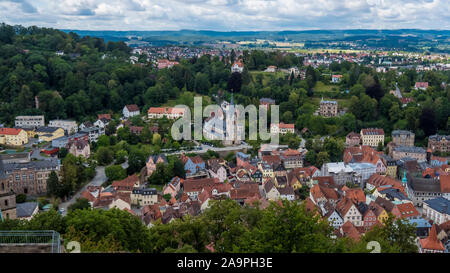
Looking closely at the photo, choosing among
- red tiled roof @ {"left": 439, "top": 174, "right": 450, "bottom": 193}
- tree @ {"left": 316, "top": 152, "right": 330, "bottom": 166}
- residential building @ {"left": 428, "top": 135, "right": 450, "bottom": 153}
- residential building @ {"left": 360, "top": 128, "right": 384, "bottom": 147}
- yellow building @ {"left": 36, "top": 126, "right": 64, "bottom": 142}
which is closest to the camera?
red tiled roof @ {"left": 439, "top": 174, "right": 450, "bottom": 193}

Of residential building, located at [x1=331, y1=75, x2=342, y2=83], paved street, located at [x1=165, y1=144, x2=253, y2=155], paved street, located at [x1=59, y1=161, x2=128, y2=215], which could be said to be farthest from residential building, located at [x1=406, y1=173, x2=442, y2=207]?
residential building, located at [x1=331, y1=75, x2=342, y2=83]

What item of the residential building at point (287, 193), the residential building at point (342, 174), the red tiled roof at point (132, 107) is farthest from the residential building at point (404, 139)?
the red tiled roof at point (132, 107)

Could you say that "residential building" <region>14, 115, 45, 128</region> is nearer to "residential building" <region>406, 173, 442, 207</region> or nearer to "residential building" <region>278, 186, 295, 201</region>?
"residential building" <region>278, 186, 295, 201</region>

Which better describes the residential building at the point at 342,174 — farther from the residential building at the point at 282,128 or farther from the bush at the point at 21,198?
the bush at the point at 21,198

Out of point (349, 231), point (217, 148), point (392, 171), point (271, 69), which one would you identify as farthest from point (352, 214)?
point (271, 69)

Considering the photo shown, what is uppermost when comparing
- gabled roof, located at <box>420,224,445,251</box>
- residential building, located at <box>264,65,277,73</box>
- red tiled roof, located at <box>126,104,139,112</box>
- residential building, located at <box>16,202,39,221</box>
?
residential building, located at <box>264,65,277,73</box>

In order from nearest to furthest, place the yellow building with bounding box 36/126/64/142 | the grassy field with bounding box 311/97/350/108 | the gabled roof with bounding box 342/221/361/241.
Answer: the gabled roof with bounding box 342/221/361/241 < the yellow building with bounding box 36/126/64/142 < the grassy field with bounding box 311/97/350/108

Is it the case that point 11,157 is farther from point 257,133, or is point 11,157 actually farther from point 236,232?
point 236,232
